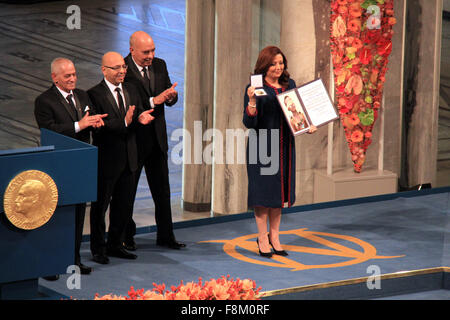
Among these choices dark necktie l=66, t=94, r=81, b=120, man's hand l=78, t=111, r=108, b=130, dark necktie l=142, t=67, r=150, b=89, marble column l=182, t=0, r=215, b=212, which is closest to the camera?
man's hand l=78, t=111, r=108, b=130

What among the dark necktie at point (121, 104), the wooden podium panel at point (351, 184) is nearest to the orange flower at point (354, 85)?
the wooden podium panel at point (351, 184)

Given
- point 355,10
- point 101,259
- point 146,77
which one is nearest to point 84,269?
point 101,259

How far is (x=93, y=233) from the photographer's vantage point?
5.62m

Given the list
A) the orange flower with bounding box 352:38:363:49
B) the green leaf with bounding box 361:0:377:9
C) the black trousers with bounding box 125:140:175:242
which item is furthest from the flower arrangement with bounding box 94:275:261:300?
the green leaf with bounding box 361:0:377:9

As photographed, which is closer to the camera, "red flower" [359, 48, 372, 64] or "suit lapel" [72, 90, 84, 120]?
"suit lapel" [72, 90, 84, 120]

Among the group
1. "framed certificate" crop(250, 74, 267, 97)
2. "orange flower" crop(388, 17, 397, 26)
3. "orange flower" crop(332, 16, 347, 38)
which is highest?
"orange flower" crop(388, 17, 397, 26)

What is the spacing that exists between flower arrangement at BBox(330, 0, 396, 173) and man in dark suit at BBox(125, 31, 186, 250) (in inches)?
74.5

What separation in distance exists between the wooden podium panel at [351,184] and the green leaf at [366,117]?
45 cm

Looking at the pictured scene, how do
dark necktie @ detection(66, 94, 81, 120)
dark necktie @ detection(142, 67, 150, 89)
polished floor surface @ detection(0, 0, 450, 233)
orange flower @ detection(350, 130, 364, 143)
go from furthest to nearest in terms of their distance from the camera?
polished floor surface @ detection(0, 0, 450, 233) → orange flower @ detection(350, 130, 364, 143) → dark necktie @ detection(142, 67, 150, 89) → dark necktie @ detection(66, 94, 81, 120)

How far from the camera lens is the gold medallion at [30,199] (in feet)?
13.8

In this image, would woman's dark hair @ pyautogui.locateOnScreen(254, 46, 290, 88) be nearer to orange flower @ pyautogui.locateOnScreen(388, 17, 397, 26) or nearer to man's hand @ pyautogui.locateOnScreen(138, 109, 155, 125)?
man's hand @ pyautogui.locateOnScreen(138, 109, 155, 125)

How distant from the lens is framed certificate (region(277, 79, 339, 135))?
5.63 metres

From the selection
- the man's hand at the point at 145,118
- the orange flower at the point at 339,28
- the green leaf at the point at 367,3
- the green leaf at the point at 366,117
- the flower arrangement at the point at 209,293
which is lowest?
the flower arrangement at the point at 209,293

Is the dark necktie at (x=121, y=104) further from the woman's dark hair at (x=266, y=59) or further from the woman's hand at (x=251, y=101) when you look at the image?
the woman's dark hair at (x=266, y=59)
